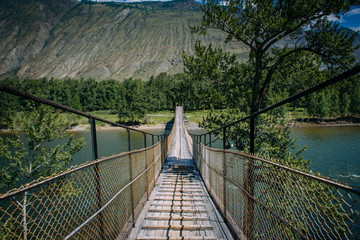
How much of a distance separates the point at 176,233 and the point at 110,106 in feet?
242

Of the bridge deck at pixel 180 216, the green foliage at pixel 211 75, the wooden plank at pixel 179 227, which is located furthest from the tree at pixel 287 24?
the wooden plank at pixel 179 227

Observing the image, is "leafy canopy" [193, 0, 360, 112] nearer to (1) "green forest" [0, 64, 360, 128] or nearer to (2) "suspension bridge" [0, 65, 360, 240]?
(1) "green forest" [0, 64, 360, 128]

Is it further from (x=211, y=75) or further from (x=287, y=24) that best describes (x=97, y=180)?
(x=287, y=24)

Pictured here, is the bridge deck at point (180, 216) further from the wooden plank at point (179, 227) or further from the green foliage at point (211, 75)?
the green foliage at point (211, 75)

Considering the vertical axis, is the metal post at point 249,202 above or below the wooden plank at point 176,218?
above

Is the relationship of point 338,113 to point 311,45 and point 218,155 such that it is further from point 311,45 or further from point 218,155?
point 218,155

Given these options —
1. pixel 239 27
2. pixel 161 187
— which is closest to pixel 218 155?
pixel 161 187

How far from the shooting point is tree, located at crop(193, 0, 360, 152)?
22.6 feet

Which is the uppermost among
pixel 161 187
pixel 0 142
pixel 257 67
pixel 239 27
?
pixel 239 27

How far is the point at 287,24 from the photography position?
23.8ft

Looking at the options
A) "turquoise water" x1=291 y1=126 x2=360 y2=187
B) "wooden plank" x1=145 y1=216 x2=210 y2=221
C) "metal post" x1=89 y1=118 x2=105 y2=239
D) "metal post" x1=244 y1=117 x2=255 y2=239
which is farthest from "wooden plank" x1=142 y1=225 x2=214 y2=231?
"turquoise water" x1=291 y1=126 x2=360 y2=187

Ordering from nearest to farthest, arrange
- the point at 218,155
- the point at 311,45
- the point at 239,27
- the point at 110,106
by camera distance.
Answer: the point at 218,155 → the point at 311,45 → the point at 239,27 → the point at 110,106

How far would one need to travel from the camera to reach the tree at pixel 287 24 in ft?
22.6

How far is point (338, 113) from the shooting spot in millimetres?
47938
